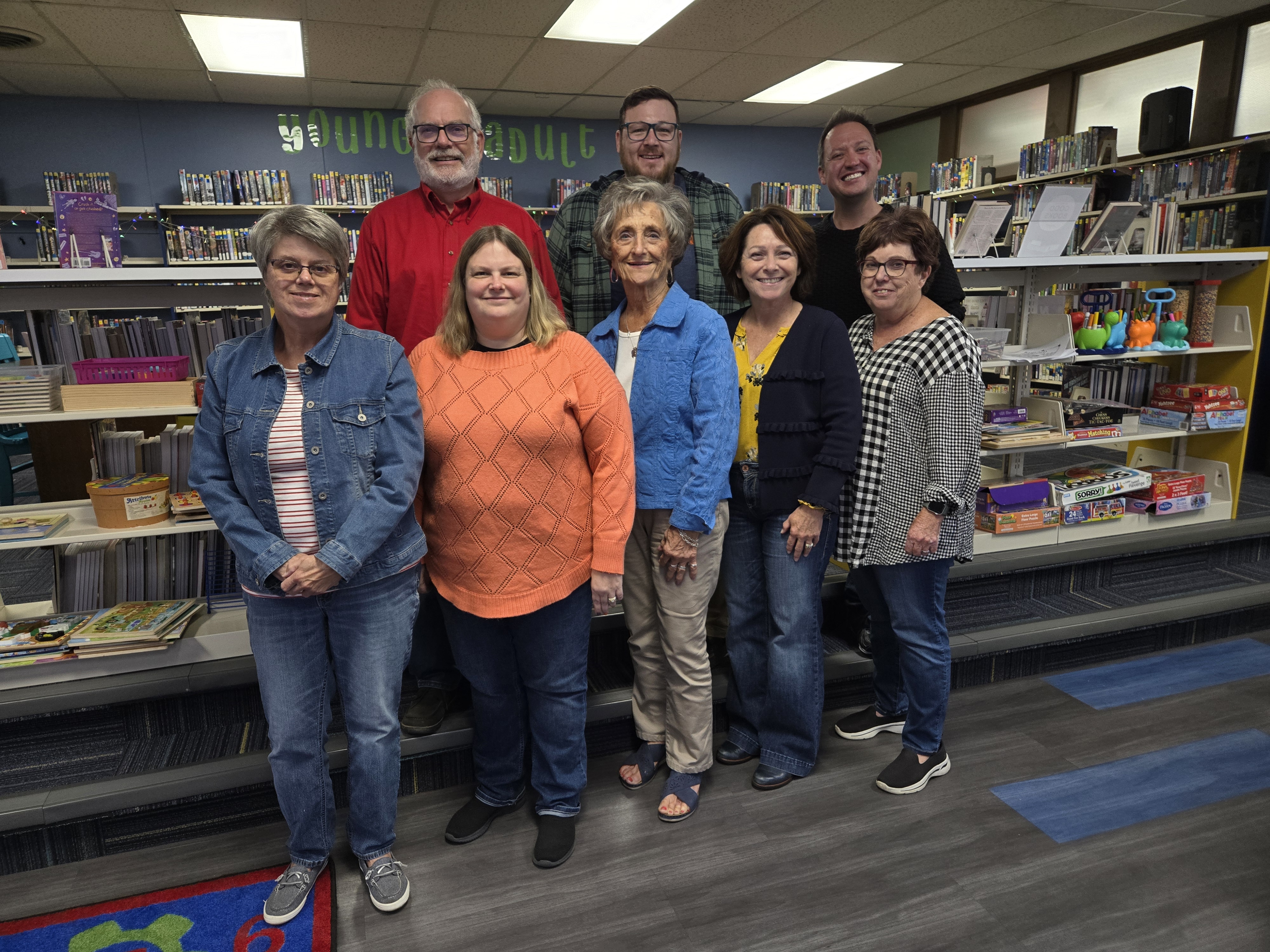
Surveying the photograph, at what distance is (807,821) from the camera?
2062 mm

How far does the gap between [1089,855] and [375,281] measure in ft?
7.69

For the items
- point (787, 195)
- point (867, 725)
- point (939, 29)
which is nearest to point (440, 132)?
point (867, 725)

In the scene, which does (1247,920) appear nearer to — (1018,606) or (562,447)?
(1018,606)

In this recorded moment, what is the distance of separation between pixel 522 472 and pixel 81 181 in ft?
24.1

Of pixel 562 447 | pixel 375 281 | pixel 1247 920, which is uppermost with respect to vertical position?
pixel 375 281

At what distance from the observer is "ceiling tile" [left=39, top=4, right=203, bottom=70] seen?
4.66m

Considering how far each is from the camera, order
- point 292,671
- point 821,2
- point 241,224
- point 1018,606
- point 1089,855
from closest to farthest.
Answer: point 292,671, point 1089,855, point 1018,606, point 821,2, point 241,224

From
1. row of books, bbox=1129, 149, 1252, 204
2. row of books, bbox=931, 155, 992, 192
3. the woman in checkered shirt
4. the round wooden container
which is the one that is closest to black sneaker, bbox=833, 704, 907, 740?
the woman in checkered shirt

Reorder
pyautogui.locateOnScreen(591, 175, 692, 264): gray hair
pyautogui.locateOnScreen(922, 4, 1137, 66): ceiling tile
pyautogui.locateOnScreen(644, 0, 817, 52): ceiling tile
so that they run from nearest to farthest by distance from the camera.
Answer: pyautogui.locateOnScreen(591, 175, 692, 264): gray hair < pyautogui.locateOnScreen(644, 0, 817, 52): ceiling tile < pyautogui.locateOnScreen(922, 4, 1137, 66): ceiling tile

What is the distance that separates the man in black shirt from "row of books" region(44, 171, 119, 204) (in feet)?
22.6

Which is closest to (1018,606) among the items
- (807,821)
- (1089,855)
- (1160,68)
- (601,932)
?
(1089,855)

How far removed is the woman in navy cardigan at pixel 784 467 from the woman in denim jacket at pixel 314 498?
842 millimetres

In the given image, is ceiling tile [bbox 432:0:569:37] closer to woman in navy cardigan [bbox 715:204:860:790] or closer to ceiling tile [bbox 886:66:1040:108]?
woman in navy cardigan [bbox 715:204:860:790]

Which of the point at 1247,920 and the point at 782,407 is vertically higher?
the point at 782,407
